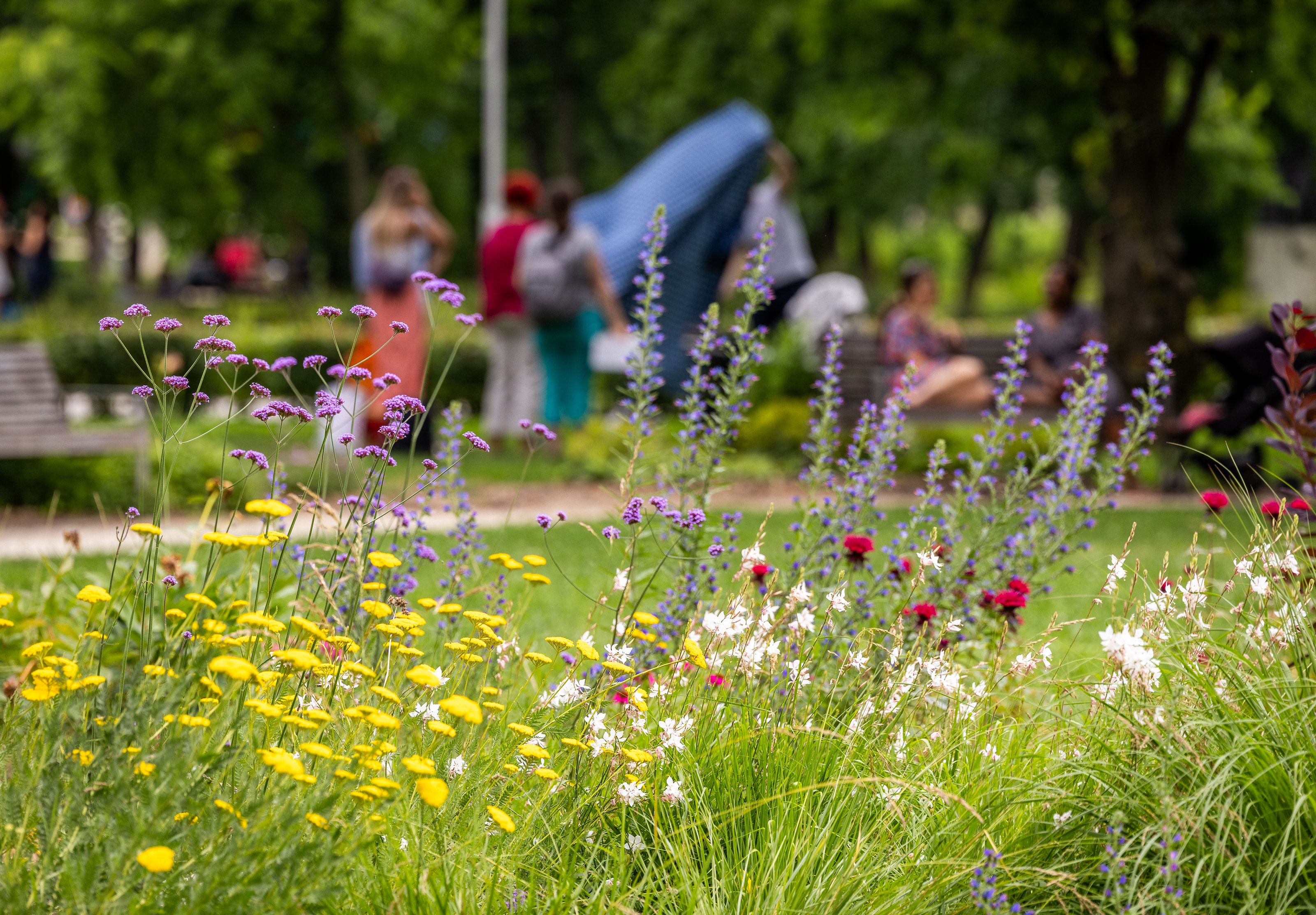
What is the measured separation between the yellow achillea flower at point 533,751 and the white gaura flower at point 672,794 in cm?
24

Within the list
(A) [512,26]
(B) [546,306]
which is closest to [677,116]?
(A) [512,26]

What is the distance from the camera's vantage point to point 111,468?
32.1ft

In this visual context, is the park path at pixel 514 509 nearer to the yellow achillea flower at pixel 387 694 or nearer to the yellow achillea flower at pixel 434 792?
the yellow achillea flower at pixel 387 694

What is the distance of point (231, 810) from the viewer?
2350mm

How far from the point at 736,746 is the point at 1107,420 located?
878 centimetres

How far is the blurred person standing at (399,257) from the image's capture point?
11.2 m

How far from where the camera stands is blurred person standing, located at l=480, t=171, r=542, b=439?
1204 centimetres

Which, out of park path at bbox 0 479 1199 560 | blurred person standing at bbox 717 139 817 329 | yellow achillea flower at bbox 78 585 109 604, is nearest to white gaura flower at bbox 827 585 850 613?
yellow achillea flower at bbox 78 585 109 604

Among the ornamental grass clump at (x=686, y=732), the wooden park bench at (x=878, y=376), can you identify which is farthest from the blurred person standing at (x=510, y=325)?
the ornamental grass clump at (x=686, y=732)

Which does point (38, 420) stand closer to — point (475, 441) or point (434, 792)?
point (475, 441)

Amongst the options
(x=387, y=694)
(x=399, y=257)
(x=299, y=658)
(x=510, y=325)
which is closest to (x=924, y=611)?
(x=387, y=694)

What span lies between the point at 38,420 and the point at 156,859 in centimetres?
772

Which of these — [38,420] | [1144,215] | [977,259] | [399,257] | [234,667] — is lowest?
[977,259]

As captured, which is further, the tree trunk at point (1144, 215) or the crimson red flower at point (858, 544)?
the tree trunk at point (1144, 215)
